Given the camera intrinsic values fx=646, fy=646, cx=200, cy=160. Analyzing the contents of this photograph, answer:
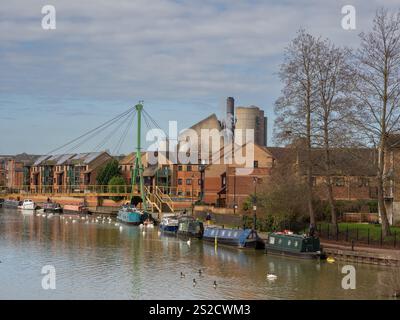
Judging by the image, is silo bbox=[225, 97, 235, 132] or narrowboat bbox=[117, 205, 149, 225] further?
silo bbox=[225, 97, 235, 132]

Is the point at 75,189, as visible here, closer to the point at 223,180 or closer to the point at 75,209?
the point at 75,209

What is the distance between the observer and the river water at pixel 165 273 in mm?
33125

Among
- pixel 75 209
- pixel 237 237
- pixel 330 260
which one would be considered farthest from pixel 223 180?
pixel 330 260

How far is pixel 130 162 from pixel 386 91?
90.1 metres

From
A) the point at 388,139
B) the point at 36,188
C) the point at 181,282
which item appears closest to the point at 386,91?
the point at 388,139

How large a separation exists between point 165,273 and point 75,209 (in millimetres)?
72839

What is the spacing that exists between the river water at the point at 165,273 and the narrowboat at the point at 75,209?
47360 mm

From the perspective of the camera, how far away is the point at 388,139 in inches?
1732

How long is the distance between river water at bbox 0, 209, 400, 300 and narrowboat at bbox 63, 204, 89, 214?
1865 inches

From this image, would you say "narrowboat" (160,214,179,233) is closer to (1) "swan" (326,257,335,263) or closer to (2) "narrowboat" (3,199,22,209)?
(1) "swan" (326,257,335,263)

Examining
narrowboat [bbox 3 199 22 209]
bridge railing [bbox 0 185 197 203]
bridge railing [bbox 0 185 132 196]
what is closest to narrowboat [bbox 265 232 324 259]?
bridge railing [bbox 0 185 197 203]

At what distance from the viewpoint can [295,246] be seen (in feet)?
145

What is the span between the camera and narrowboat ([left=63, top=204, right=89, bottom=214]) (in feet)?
349

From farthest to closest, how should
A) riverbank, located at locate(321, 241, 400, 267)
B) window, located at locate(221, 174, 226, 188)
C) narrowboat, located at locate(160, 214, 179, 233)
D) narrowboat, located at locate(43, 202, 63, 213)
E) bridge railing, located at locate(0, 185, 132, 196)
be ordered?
bridge railing, located at locate(0, 185, 132, 196) < narrowboat, located at locate(43, 202, 63, 213) < window, located at locate(221, 174, 226, 188) < narrowboat, located at locate(160, 214, 179, 233) < riverbank, located at locate(321, 241, 400, 267)
